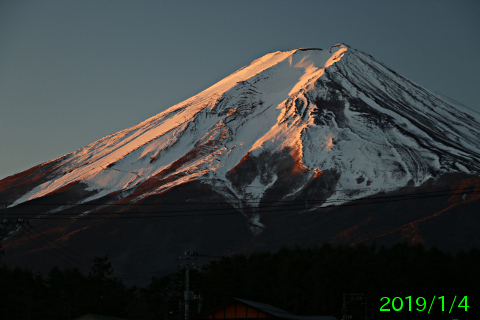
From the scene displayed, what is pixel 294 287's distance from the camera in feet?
250

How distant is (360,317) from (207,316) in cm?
1701

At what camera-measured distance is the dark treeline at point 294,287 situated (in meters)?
70.2

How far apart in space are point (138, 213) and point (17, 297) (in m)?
122

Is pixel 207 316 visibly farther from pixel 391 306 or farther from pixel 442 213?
pixel 442 213

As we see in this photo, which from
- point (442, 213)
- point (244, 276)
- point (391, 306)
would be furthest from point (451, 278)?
point (442, 213)

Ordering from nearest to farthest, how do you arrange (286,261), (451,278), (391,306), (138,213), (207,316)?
1. (207,316)
2. (391,306)
3. (451,278)
4. (286,261)
5. (138,213)

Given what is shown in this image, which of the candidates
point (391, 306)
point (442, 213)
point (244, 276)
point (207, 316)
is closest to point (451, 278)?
point (391, 306)

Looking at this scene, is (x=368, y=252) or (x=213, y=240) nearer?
(x=368, y=252)

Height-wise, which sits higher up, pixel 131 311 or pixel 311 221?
pixel 311 221

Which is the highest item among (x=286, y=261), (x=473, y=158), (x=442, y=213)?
(x=473, y=158)

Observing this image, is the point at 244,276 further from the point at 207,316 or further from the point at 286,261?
the point at 207,316

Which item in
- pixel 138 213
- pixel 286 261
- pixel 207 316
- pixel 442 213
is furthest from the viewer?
pixel 138 213

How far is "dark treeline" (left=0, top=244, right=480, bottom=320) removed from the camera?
230 feet

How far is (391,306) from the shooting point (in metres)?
69.0
